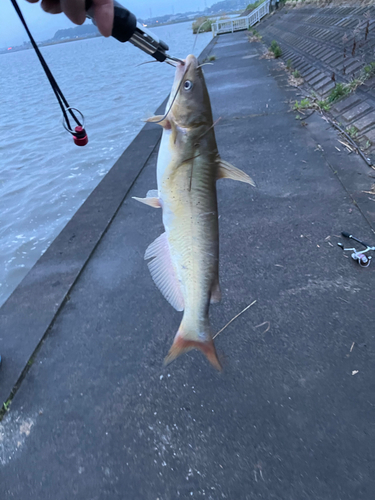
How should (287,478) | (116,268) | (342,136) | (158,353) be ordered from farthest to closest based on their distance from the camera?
(342,136) < (116,268) < (158,353) < (287,478)

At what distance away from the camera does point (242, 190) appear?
17.0 feet

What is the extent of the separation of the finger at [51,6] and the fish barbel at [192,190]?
70 cm

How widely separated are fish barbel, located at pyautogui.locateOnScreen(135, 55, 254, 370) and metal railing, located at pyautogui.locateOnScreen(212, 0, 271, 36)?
1403 inches

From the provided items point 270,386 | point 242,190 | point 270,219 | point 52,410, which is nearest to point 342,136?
point 242,190

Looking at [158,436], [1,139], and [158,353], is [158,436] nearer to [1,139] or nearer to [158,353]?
[158,353]

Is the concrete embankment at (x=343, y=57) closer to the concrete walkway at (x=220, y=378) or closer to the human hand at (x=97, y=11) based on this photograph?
the concrete walkway at (x=220, y=378)

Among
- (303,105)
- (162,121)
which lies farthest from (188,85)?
(303,105)

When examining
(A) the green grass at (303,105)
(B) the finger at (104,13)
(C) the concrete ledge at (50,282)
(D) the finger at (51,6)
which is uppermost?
(D) the finger at (51,6)

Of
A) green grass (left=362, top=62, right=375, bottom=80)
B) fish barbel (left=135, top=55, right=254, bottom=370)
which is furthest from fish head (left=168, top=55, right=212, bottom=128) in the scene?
green grass (left=362, top=62, right=375, bottom=80)

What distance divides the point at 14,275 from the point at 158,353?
12.0ft

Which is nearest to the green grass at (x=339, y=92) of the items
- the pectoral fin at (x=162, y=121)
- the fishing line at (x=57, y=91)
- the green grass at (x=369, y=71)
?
the green grass at (x=369, y=71)

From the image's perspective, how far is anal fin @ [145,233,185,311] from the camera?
78.4 inches

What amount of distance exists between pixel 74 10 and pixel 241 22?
3724 cm

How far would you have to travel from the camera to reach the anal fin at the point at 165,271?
1.99 metres
